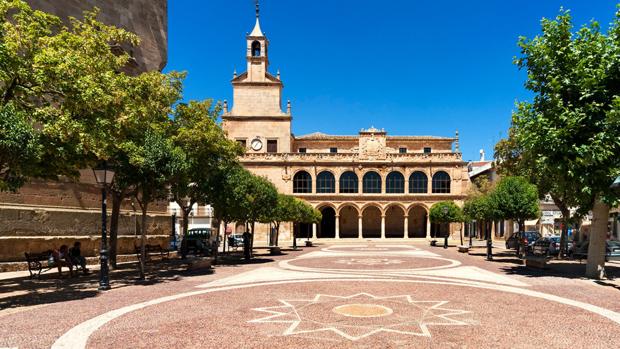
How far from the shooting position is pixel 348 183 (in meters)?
45.8

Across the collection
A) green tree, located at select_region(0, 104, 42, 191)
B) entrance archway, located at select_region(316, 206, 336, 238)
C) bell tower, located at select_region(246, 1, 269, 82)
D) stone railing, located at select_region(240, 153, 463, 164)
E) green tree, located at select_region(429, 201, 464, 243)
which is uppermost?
bell tower, located at select_region(246, 1, 269, 82)

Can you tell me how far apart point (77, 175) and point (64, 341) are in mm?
6448

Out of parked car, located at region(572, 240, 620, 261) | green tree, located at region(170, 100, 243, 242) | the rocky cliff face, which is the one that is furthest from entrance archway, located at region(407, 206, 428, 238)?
green tree, located at region(170, 100, 243, 242)

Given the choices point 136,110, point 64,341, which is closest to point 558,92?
point 136,110

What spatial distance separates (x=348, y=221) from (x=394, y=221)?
5.41 meters

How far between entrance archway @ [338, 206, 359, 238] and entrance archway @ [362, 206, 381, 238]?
3.08ft

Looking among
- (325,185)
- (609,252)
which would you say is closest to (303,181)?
(325,185)

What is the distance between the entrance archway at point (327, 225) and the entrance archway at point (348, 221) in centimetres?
104

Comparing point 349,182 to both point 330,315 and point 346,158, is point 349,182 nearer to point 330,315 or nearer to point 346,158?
point 346,158

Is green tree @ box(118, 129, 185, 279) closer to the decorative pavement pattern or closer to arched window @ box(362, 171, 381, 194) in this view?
the decorative pavement pattern

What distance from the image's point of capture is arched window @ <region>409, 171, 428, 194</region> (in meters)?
45.4

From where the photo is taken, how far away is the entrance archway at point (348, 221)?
4859cm

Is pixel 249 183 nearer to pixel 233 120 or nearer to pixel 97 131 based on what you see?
pixel 97 131

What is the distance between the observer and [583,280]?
501 inches
